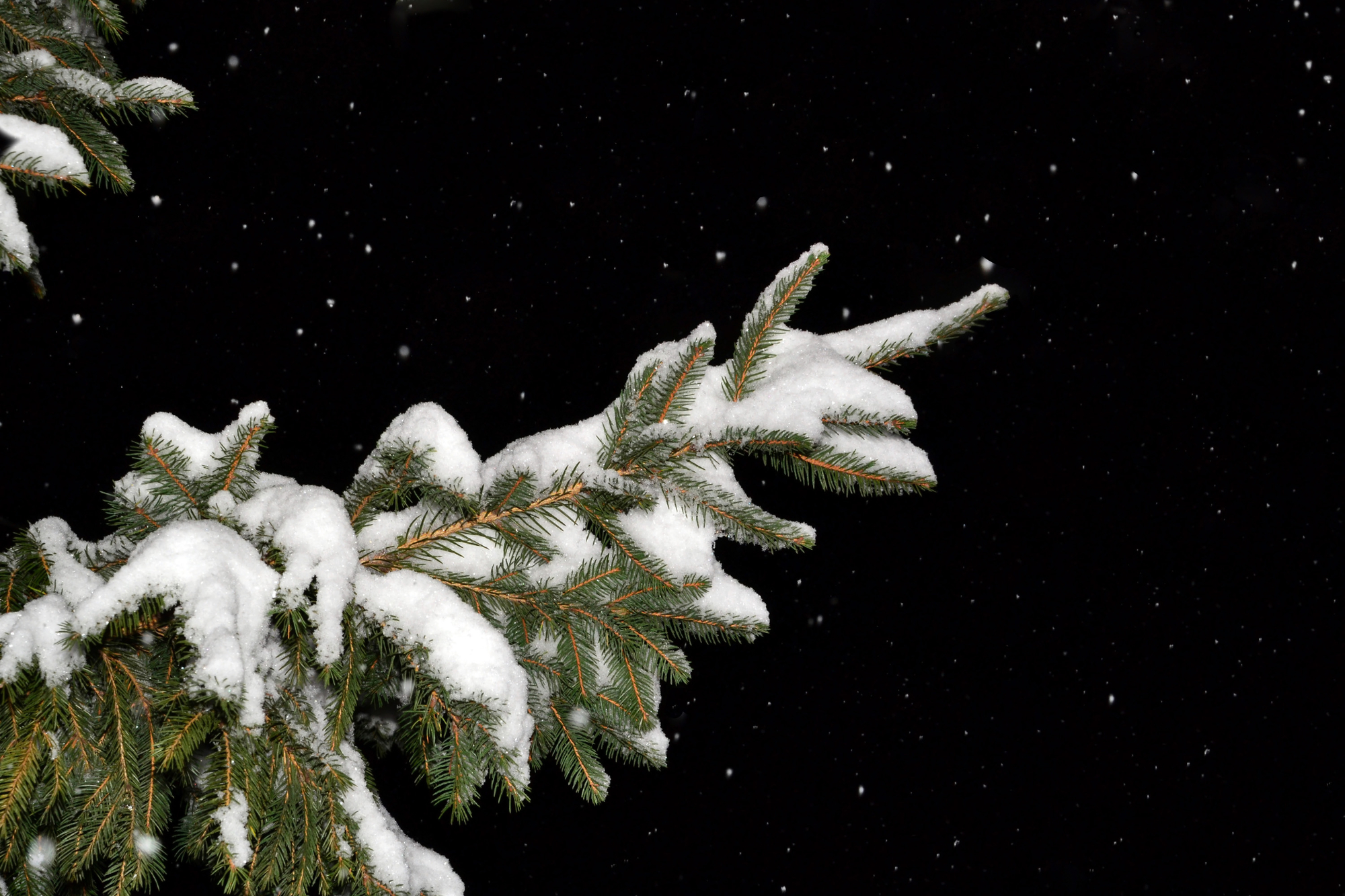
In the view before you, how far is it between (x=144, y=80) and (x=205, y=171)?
5.37 feet

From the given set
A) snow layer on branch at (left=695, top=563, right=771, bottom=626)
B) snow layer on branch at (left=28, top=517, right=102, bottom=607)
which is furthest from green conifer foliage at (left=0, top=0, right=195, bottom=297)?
snow layer on branch at (left=695, top=563, right=771, bottom=626)

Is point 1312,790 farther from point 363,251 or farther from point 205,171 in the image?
point 205,171

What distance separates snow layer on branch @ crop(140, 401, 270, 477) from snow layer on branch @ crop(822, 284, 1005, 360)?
798 mm

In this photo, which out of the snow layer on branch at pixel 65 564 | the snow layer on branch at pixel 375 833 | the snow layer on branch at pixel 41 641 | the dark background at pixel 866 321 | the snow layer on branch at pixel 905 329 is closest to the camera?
the snow layer on branch at pixel 41 641

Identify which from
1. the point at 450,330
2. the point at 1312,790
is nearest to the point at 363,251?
the point at 450,330

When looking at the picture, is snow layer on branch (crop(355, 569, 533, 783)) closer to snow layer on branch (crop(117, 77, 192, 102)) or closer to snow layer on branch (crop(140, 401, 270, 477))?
snow layer on branch (crop(140, 401, 270, 477))

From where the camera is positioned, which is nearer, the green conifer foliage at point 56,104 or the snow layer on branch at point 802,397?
the green conifer foliage at point 56,104

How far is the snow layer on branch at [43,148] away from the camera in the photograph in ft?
3.21

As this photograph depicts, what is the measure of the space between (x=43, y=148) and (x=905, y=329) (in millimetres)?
1092

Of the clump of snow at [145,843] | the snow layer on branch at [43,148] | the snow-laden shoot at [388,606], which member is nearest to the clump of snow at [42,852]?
the snow-laden shoot at [388,606]

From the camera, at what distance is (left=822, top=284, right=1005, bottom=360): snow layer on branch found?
120 centimetres

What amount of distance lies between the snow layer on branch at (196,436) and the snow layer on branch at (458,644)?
0.79 ft

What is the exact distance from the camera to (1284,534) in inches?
156

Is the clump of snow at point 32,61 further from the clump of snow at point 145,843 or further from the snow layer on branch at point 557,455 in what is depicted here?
the clump of snow at point 145,843
